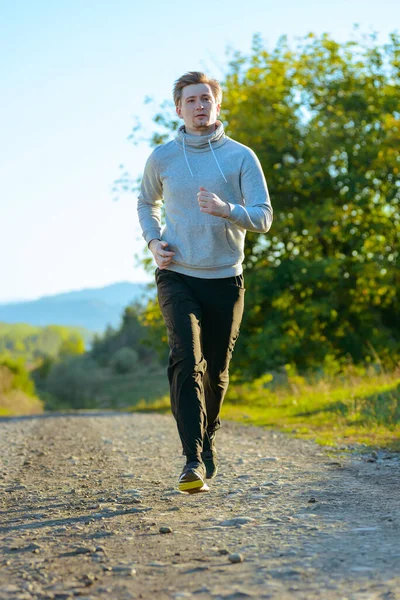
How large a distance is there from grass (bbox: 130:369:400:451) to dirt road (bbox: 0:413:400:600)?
188cm

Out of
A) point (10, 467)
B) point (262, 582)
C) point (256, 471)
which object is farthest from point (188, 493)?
point (10, 467)

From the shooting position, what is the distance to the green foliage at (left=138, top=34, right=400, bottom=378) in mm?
21484

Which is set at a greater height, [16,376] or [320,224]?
[320,224]

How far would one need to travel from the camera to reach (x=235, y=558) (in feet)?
11.7

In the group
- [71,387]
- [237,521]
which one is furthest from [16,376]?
[237,521]

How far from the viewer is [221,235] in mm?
5379

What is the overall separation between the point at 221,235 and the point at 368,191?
57.6ft

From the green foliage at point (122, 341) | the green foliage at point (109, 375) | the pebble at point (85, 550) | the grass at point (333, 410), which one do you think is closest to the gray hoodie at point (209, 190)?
the pebble at point (85, 550)

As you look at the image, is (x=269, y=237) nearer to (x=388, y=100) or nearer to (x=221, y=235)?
(x=388, y=100)

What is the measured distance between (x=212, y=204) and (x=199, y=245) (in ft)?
1.51

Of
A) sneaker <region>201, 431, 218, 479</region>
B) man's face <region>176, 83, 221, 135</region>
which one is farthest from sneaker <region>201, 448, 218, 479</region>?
man's face <region>176, 83, 221, 135</region>

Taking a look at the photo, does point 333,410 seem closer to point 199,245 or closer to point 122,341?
point 199,245

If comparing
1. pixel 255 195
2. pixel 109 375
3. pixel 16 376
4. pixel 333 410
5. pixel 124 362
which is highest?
pixel 255 195

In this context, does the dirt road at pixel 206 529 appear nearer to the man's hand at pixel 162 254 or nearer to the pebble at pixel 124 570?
the pebble at pixel 124 570
